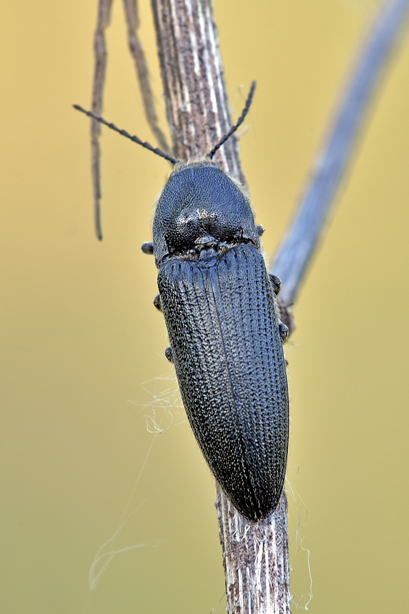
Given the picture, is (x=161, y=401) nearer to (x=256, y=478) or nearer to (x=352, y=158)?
(x=256, y=478)

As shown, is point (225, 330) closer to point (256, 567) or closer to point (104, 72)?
point (256, 567)

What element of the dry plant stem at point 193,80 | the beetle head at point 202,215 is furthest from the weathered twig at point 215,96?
the beetle head at point 202,215

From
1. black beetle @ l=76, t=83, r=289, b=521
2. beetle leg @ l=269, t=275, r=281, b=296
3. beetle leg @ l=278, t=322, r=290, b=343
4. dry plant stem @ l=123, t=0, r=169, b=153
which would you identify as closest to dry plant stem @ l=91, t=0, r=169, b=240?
dry plant stem @ l=123, t=0, r=169, b=153

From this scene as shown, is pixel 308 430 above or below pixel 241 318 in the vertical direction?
below

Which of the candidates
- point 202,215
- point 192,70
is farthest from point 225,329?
point 192,70

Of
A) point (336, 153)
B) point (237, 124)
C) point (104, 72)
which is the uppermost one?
point (104, 72)

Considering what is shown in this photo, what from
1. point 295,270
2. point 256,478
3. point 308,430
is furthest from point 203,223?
point 308,430

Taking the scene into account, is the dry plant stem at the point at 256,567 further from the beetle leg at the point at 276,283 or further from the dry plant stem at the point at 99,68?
the dry plant stem at the point at 99,68
